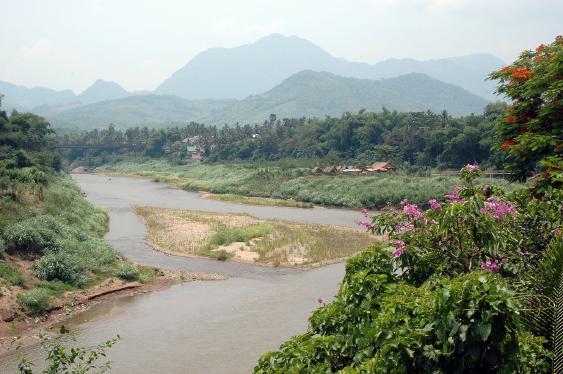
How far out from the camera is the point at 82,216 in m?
40.0

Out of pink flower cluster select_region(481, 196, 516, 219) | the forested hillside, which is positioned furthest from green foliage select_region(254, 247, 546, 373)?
the forested hillside

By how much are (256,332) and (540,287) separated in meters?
14.2

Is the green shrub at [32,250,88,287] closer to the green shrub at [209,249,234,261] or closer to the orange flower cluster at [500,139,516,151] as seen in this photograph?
the green shrub at [209,249,234,261]

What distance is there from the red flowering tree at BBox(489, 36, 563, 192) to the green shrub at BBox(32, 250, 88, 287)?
19629 mm

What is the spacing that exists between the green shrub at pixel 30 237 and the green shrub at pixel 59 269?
1.00m

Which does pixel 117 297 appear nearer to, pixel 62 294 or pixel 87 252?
pixel 62 294

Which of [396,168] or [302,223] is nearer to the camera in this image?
[302,223]

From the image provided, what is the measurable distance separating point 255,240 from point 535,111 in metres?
24.0

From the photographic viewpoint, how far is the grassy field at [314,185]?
55.4 meters

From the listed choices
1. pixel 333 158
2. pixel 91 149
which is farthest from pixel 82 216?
pixel 91 149

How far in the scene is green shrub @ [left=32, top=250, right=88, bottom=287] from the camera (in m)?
23.1

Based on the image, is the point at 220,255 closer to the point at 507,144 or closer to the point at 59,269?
the point at 59,269

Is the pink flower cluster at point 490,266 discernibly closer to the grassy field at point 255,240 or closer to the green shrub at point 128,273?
the green shrub at point 128,273

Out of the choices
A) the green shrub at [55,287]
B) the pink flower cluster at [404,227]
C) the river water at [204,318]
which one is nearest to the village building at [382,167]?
the river water at [204,318]
